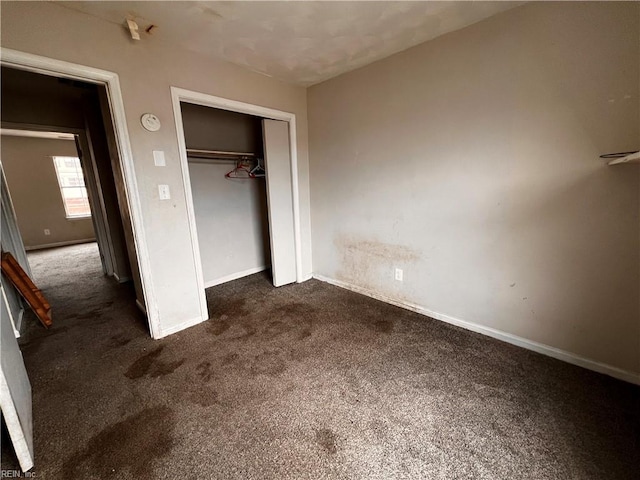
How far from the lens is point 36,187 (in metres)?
5.45

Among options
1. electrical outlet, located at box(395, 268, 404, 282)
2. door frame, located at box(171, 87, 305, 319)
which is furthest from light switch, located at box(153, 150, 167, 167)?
electrical outlet, located at box(395, 268, 404, 282)

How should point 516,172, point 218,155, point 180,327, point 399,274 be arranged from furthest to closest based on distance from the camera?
point 218,155, point 399,274, point 180,327, point 516,172

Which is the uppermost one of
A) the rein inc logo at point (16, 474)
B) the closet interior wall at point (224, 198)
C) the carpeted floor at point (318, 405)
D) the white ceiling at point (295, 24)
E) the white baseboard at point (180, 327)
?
the white ceiling at point (295, 24)

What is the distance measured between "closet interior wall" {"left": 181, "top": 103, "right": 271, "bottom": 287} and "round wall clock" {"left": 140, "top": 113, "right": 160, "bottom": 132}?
102 cm

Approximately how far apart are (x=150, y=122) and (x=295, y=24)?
→ 130 centimetres

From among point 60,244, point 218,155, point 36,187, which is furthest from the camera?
point 60,244

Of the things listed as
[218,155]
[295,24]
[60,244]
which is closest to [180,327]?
[218,155]

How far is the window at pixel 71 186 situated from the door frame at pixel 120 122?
215 inches

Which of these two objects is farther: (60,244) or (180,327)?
(60,244)

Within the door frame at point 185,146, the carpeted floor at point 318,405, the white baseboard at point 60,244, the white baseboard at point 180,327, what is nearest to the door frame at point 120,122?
the white baseboard at point 180,327

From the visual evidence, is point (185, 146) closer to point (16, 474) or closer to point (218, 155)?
point (218, 155)

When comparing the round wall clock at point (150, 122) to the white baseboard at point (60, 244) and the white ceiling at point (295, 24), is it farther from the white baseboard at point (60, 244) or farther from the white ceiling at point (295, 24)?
the white baseboard at point (60, 244)

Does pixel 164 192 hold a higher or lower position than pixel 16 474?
higher

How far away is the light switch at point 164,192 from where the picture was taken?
205 centimetres
